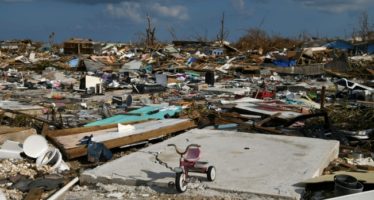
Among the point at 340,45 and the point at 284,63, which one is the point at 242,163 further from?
the point at 340,45

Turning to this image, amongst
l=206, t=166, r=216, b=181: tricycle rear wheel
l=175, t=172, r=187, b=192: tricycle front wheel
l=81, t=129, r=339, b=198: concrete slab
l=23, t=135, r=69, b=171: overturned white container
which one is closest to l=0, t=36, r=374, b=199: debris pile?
l=23, t=135, r=69, b=171: overturned white container

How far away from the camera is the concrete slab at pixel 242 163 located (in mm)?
4602

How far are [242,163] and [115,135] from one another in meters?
2.03

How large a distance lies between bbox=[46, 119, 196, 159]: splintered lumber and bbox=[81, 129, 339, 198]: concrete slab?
47cm

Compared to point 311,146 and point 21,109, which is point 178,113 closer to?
point 21,109

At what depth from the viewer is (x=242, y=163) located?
527cm

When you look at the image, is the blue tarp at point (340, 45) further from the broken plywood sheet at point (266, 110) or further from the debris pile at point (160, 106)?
the broken plywood sheet at point (266, 110)

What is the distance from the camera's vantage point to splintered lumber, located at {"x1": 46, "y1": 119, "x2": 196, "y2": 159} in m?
6.04

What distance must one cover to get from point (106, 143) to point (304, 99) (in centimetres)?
641

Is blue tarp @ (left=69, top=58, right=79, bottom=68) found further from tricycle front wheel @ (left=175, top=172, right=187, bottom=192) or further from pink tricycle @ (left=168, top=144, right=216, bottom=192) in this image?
tricycle front wheel @ (left=175, top=172, right=187, bottom=192)

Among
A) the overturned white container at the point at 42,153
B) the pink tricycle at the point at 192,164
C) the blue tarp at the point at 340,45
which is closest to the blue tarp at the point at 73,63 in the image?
the blue tarp at the point at 340,45

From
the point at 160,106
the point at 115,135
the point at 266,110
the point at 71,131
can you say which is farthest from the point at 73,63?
the point at 115,135

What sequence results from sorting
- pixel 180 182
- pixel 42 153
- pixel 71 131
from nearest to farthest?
pixel 180 182, pixel 42 153, pixel 71 131


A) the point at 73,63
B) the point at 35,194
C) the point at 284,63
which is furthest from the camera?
the point at 73,63
